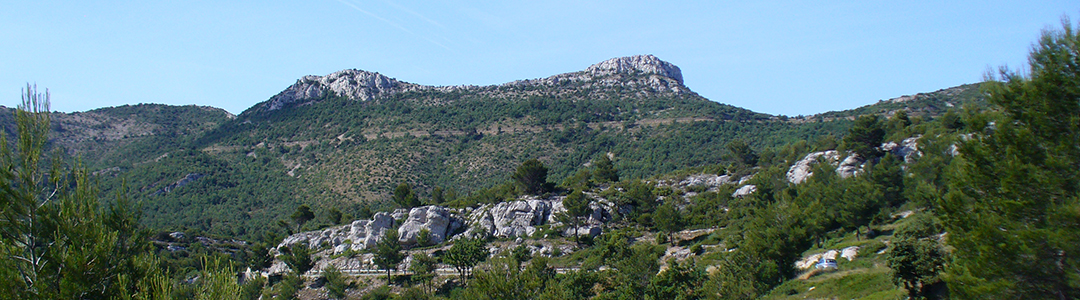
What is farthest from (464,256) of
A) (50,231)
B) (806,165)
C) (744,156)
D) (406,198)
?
(744,156)

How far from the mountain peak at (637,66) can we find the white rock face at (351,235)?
112 m

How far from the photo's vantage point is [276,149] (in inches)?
4749

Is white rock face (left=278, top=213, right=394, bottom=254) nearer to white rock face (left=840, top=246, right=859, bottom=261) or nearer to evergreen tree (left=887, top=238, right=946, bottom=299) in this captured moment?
white rock face (left=840, top=246, right=859, bottom=261)

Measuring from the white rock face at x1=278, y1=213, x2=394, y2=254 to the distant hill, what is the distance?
18.5m

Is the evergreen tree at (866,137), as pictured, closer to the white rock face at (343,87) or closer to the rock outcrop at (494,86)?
the rock outcrop at (494,86)

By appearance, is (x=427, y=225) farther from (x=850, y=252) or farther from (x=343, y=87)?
(x=343, y=87)

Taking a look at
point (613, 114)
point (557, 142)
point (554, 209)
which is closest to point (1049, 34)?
point (554, 209)

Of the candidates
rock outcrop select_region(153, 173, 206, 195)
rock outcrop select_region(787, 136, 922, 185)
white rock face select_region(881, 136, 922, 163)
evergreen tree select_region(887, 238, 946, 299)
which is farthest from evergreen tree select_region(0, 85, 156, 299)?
rock outcrop select_region(153, 173, 206, 195)

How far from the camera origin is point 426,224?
61969 mm

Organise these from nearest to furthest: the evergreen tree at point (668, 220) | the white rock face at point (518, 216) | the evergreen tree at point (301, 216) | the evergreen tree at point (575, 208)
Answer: the evergreen tree at point (668, 220) → the evergreen tree at point (575, 208) → the white rock face at point (518, 216) → the evergreen tree at point (301, 216)

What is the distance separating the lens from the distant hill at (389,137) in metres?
98.8

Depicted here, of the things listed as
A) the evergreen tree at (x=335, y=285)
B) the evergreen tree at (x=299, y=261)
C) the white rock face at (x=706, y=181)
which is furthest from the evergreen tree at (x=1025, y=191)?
the white rock face at (x=706, y=181)

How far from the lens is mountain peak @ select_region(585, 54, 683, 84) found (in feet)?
541

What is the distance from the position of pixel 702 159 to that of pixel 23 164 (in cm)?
9941
